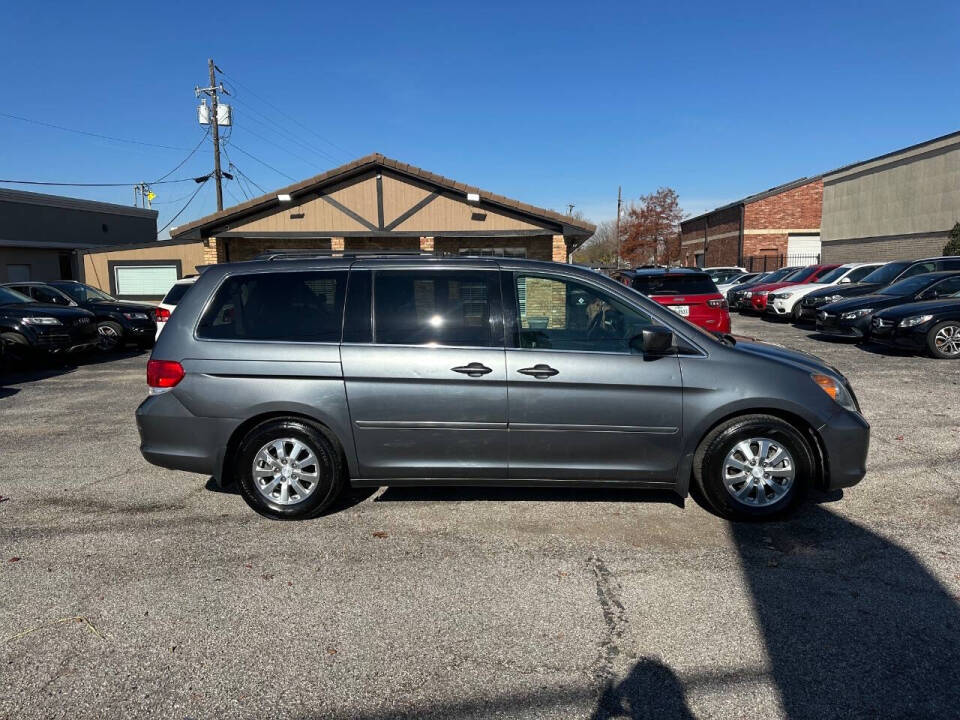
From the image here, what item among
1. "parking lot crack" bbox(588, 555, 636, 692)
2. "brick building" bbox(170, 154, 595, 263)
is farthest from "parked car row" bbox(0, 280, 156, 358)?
"parking lot crack" bbox(588, 555, 636, 692)

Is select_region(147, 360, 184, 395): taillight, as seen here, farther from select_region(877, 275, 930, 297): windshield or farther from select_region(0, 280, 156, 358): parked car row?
select_region(877, 275, 930, 297): windshield

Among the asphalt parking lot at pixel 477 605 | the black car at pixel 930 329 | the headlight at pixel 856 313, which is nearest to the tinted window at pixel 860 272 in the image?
the headlight at pixel 856 313

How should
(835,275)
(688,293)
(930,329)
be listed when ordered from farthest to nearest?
(835,275) < (930,329) < (688,293)

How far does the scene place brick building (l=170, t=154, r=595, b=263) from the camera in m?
16.1

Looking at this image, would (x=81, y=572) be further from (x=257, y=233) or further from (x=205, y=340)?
(x=257, y=233)

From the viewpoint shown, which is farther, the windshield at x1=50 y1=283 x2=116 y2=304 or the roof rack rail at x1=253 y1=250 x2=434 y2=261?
the windshield at x1=50 y1=283 x2=116 y2=304

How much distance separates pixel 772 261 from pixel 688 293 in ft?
104

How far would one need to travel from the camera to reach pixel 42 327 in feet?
36.7

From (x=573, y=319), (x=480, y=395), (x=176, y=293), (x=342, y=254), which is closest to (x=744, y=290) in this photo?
(x=176, y=293)

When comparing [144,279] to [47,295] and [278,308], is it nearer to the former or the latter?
[47,295]

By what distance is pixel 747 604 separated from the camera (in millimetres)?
3354

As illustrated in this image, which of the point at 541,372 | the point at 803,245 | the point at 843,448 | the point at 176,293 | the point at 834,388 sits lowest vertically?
the point at 843,448

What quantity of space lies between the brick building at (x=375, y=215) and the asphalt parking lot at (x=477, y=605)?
1185 cm

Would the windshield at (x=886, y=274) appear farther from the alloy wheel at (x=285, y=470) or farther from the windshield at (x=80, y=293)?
the windshield at (x=80, y=293)
